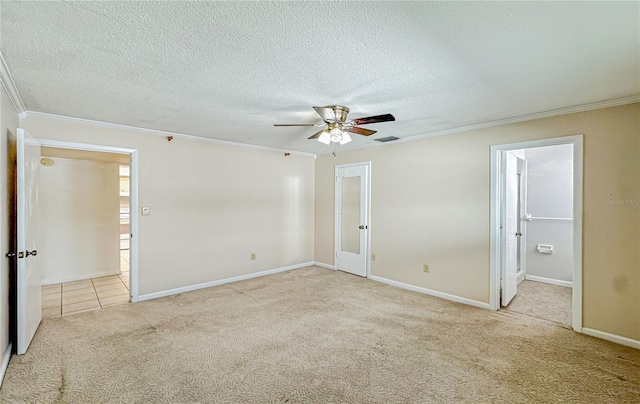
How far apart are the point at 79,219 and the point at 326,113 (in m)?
5.01

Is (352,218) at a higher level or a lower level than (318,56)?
lower

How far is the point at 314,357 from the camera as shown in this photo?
263 centimetres

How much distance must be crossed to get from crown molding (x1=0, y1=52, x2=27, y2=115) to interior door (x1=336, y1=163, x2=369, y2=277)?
4.34 m

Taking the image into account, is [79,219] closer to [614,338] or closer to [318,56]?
[318,56]

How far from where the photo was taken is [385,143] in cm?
490

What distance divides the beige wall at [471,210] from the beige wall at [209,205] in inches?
25.4

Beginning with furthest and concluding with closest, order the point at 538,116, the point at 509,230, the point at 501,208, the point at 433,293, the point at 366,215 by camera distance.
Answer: the point at 366,215 < the point at 433,293 < the point at 509,230 < the point at 501,208 < the point at 538,116

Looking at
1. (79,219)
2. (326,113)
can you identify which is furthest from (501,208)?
(79,219)

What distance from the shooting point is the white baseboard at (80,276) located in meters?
4.93

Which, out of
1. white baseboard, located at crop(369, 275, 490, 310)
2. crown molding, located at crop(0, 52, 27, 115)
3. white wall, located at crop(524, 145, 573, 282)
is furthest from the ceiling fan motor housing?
white wall, located at crop(524, 145, 573, 282)

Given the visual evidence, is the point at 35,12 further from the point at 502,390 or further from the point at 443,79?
the point at 502,390

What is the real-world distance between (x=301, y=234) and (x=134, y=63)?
434cm

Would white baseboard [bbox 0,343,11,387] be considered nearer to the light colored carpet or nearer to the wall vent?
the light colored carpet

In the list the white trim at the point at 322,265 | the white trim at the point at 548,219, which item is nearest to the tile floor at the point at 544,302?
the white trim at the point at 548,219
